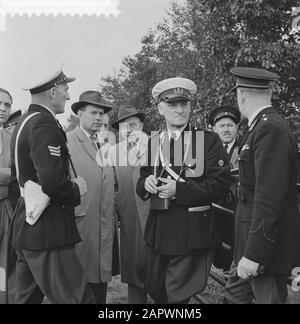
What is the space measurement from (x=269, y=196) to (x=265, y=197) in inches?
0.8

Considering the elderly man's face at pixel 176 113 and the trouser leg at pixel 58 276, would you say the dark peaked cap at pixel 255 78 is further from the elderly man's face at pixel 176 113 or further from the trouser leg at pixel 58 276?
the trouser leg at pixel 58 276

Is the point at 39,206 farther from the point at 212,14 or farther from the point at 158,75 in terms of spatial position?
the point at 158,75

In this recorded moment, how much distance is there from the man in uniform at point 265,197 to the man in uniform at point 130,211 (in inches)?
58.3

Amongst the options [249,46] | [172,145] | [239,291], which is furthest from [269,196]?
[249,46]

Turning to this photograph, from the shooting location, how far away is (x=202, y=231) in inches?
127

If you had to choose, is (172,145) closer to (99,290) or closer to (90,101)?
(90,101)

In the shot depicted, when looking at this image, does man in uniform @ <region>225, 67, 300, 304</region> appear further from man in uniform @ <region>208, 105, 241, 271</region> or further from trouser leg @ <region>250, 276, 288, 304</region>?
man in uniform @ <region>208, 105, 241, 271</region>

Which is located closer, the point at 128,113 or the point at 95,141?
the point at 95,141

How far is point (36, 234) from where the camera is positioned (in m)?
3.12

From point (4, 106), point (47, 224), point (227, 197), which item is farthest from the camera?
point (4, 106)

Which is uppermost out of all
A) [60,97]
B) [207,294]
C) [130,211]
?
[60,97]

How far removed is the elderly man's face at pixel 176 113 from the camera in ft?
11.2

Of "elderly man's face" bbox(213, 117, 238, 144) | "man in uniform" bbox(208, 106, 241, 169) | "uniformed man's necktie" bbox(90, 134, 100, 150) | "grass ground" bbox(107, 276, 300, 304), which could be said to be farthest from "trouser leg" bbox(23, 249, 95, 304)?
"elderly man's face" bbox(213, 117, 238, 144)
